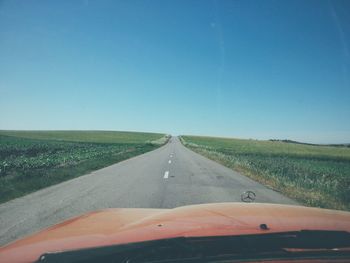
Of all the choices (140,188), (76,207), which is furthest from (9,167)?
(76,207)

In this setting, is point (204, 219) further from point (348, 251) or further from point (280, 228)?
point (348, 251)

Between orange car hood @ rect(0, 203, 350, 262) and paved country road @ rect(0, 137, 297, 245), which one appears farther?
paved country road @ rect(0, 137, 297, 245)

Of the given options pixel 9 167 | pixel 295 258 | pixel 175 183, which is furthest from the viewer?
pixel 9 167

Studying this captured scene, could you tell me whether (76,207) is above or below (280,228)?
below

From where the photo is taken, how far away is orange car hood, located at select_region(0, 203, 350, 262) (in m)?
2.54

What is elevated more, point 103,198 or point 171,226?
point 171,226

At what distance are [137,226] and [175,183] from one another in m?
10.1

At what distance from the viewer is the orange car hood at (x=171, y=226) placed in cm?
254

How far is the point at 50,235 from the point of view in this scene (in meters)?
2.97

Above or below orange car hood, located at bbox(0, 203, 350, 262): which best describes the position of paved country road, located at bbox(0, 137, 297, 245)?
below

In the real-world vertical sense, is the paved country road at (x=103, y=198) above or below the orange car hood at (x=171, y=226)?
below

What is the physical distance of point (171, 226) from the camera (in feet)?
9.50

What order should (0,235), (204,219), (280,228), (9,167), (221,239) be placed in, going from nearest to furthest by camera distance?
(221,239) → (280,228) → (204,219) → (0,235) → (9,167)

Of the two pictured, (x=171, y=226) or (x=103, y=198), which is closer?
(x=171, y=226)
